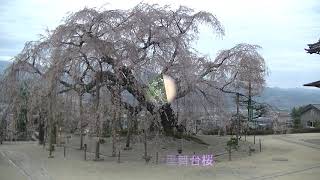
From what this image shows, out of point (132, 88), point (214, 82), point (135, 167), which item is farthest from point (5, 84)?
point (214, 82)

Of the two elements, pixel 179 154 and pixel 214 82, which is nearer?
pixel 179 154

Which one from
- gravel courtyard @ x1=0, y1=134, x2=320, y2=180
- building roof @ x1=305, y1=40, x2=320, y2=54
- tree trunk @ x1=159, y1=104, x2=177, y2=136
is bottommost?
gravel courtyard @ x1=0, y1=134, x2=320, y2=180

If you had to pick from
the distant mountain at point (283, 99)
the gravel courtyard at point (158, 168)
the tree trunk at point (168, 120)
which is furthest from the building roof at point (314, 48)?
the tree trunk at point (168, 120)

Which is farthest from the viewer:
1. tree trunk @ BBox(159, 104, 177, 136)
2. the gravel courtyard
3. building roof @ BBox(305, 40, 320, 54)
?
building roof @ BBox(305, 40, 320, 54)

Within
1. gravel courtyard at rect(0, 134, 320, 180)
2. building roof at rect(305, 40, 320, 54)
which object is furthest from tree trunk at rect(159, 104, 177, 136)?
building roof at rect(305, 40, 320, 54)

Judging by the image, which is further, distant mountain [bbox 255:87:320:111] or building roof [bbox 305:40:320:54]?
distant mountain [bbox 255:87:320:111]

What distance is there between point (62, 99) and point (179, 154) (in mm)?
6566

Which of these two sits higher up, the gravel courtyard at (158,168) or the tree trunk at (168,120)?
the tree trunk at (168,120)

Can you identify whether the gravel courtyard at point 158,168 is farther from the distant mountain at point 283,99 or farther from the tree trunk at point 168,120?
the distant mountain at point 283,99

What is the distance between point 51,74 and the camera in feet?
74.6

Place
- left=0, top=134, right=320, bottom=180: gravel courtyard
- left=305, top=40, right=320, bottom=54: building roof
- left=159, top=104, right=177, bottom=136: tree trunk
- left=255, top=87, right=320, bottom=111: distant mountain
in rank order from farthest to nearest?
left=255, top=87, right=320, bottom=111: distant mountain
left=305, top=40, right=320, bottom=54: building roof
left=159, top=104, right=177, bottom=136: tree trunk
left=0, top=134, right=320, bottom=180: gravel courtyard

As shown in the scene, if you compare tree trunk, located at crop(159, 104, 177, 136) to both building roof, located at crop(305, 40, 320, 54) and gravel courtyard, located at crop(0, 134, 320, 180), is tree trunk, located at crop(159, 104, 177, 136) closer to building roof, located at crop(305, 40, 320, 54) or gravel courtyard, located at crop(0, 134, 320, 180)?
gravel courtyard, located at crop(0, 134, 320, 180)

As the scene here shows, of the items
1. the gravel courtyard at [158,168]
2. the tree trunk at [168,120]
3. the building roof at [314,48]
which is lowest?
the gravel courtyard at [158,168]

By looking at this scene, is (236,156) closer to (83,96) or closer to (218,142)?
(218,142)
